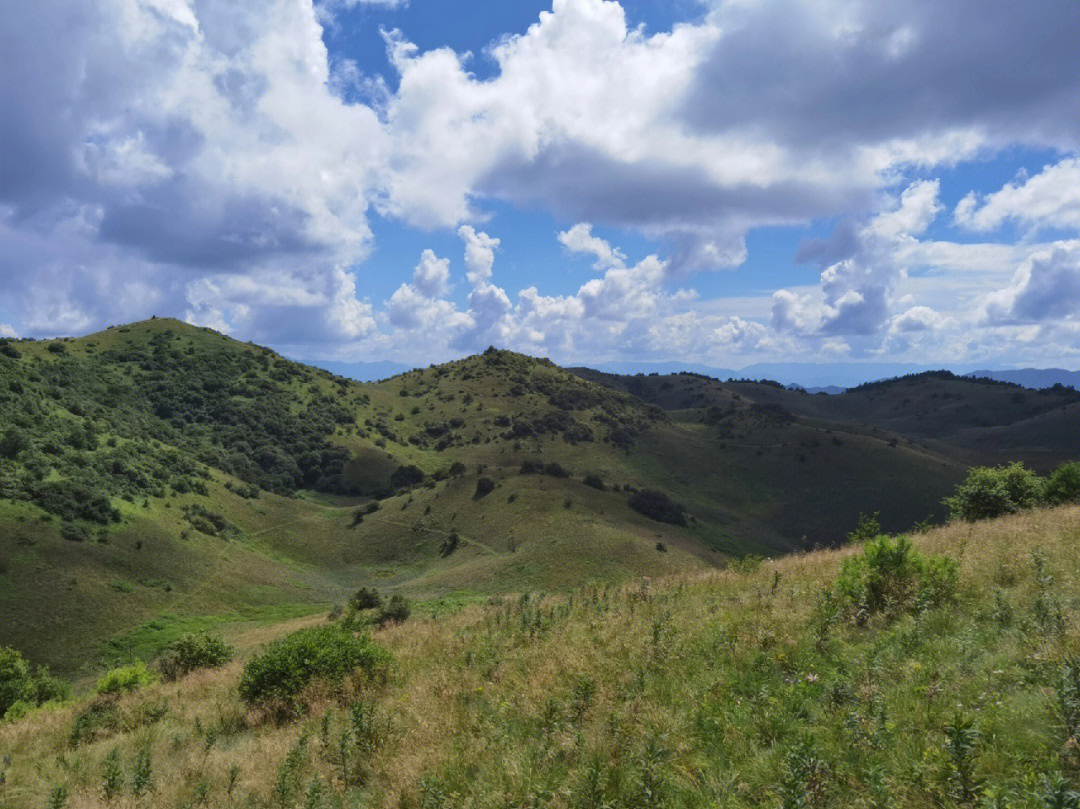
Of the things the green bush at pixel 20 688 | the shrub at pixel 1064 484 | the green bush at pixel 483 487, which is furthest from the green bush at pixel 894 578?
the green bush at pixel 483 487

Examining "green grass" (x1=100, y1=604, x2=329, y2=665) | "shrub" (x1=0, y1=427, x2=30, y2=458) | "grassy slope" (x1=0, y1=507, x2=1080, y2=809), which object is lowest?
"green grass" (x1=100, y1=604, x2=329, y2=665)

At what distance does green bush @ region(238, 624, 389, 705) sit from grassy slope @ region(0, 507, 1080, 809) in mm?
554

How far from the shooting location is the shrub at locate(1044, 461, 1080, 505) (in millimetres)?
25492

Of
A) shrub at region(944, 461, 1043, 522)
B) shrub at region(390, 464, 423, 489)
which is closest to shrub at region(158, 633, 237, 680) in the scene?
shrub at region(944, 461, 1043, 522)

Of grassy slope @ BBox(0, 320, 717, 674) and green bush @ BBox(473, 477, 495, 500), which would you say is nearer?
grassy slope @ BBox(0, 320, 717, 674)

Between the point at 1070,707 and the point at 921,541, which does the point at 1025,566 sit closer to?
the point at 921,541

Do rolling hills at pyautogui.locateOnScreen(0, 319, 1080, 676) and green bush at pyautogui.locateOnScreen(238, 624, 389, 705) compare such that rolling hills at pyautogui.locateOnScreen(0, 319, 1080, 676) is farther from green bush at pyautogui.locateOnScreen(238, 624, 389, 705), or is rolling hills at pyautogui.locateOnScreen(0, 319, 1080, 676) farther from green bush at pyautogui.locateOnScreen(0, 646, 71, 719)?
green bush at pyautogui.locateOnScreen(0, 646, 71, 719)

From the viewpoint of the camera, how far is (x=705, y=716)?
21.9 ft

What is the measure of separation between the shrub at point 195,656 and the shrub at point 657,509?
62.5 meters

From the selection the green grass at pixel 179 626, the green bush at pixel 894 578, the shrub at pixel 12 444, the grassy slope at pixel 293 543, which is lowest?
the green grass at pixel 179 626

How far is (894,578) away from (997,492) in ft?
78.4

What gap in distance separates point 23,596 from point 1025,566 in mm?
65534

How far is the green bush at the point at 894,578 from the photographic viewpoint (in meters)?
9.25

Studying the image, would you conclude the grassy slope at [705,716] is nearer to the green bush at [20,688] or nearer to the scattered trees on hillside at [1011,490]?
the green bush at [20,688]
